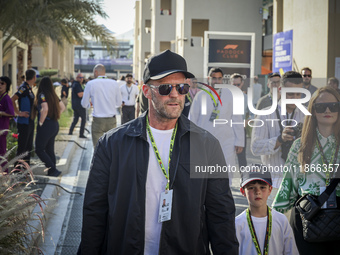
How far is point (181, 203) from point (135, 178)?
0.31 metres

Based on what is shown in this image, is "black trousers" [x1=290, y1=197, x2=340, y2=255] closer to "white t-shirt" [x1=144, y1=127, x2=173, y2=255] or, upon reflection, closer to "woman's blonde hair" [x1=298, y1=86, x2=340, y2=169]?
"woman's blonde hair" [x1=298, y1=86, x2=340, y2=169]

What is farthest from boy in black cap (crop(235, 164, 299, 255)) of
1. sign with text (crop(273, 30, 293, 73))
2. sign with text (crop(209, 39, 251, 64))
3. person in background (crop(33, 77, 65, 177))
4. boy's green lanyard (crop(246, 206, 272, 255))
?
sign with text (crop(273, 30, 293, 73))

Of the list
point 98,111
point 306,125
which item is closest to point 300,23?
point 98,111

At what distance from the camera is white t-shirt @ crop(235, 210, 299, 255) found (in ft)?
13.8

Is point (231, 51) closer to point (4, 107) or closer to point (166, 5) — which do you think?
point (4, 107)

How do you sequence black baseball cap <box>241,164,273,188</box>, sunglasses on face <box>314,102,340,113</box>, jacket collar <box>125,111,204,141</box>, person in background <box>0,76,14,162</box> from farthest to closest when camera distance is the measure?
1. person in background <box>0,76,14,162</box>
2. black baseball cap <box>241,164,273,188</box>
3. sunglasses on face <box>314,102,340,113</box>
4. jacket collar <box>125,111,204,141</box>

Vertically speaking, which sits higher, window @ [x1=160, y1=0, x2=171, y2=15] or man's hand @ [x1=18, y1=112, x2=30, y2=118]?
window @ [x1=160, y1=0, x2=171, y2=15]

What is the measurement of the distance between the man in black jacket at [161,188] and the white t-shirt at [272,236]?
854mm

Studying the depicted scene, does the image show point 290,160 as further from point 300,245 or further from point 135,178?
point 135,178

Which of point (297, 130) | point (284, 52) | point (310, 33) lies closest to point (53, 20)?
point (284, 52)

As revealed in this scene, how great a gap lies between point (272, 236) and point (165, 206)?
1.30 m

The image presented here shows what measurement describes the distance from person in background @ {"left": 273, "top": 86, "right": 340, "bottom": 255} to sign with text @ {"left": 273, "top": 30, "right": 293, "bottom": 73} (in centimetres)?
1220

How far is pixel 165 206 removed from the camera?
3.28 metres

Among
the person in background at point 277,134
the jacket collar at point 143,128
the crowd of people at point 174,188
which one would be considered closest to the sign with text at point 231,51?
the person in background at point 277,134
